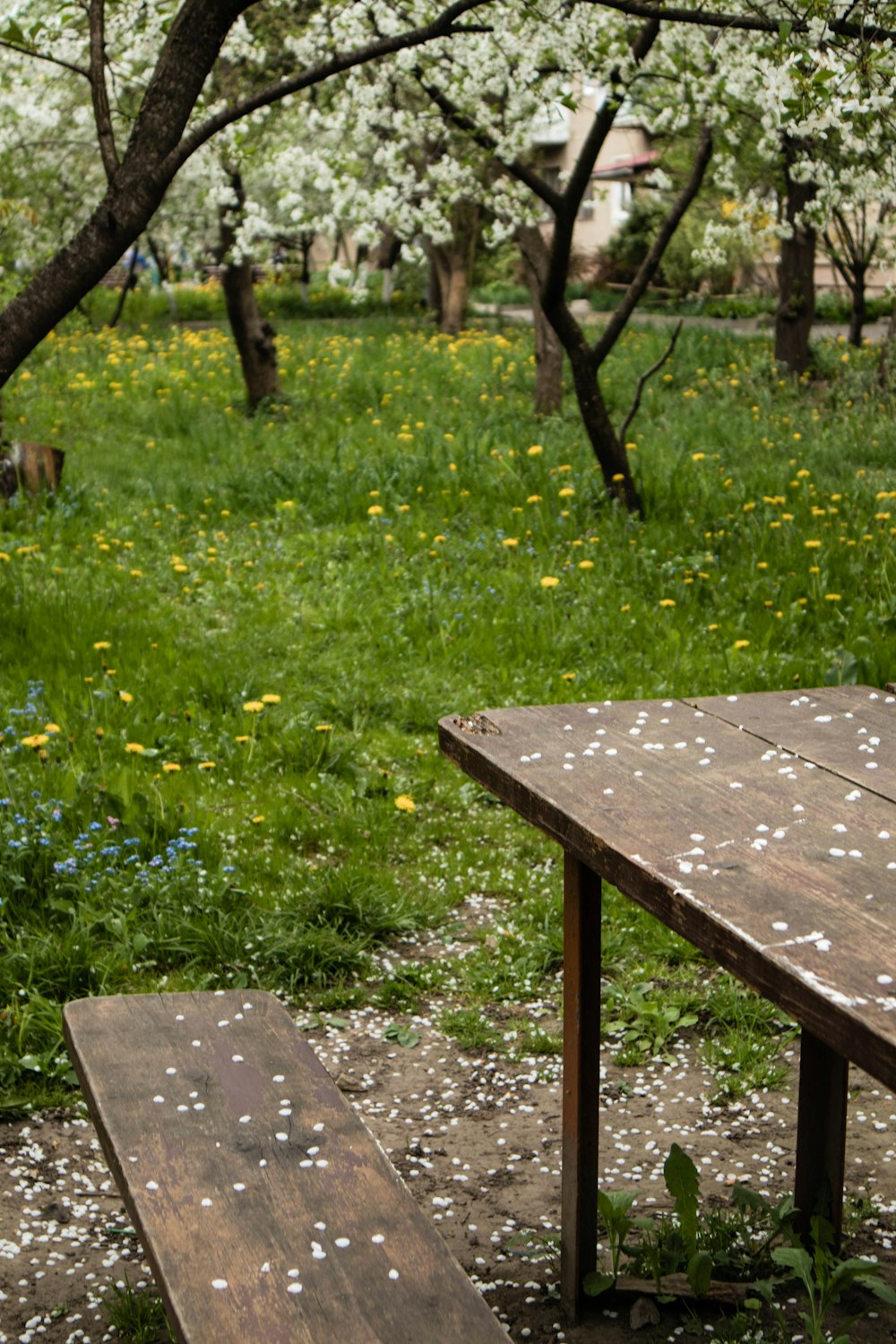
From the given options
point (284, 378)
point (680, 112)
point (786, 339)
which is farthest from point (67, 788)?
point (786, 339)

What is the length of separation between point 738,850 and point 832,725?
2.19ft

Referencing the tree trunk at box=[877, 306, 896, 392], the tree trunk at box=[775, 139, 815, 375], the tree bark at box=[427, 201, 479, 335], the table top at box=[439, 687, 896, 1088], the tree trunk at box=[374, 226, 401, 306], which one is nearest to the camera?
the table top at box=[439, 687, 896, 1088]

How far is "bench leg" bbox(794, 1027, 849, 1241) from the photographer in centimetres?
242

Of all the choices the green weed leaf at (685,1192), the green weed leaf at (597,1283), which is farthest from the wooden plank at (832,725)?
the green weed leaf at (597,1283)

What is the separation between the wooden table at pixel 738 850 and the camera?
1.51 m

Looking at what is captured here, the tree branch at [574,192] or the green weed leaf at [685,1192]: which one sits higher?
the tree branch at [574,192]

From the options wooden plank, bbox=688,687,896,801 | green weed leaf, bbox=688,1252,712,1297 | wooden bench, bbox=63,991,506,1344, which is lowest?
green weed leaf, bbox=688,1252,712,1297

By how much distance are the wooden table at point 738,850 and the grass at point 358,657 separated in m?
0.99

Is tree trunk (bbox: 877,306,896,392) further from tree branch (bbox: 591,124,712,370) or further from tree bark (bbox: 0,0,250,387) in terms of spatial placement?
tree bark (bbox: 0,0,250,387)

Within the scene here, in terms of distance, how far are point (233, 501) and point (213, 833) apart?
4404 millimetres

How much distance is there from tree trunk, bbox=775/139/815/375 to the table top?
37.2 ft

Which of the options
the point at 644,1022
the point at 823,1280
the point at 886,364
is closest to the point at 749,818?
the point at 823,1280

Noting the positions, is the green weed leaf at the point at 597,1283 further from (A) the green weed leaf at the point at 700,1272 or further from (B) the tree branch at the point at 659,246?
(B) the tree branch at the point at 659,246

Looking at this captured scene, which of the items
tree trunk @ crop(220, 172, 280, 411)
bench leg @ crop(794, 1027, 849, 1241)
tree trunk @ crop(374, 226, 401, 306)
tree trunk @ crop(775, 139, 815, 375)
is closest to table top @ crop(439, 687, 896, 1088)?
bench leg @ crop(794, 1027, 849, 1241)
